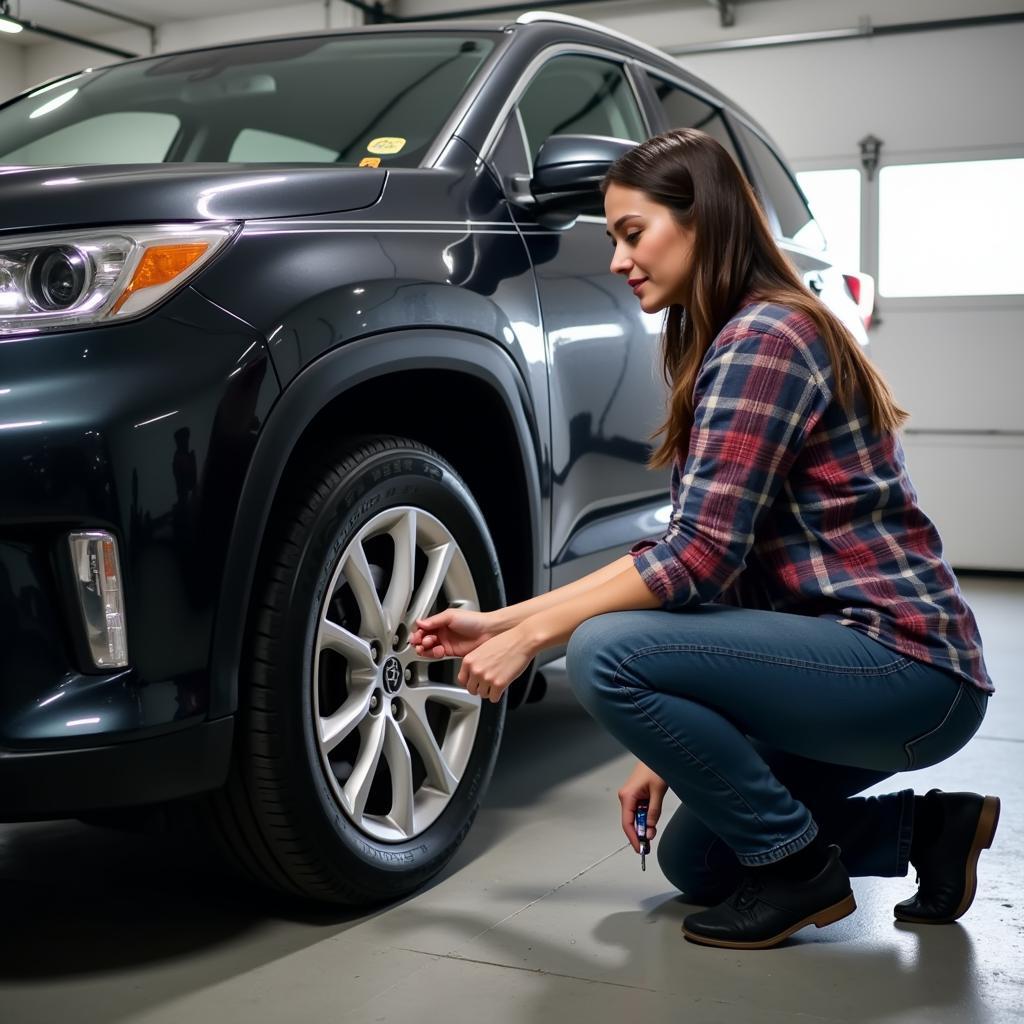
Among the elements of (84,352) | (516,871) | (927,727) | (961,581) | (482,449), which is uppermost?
(84,352)

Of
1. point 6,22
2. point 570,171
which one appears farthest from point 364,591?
point 6,22

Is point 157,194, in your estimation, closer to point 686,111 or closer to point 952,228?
point 686,111

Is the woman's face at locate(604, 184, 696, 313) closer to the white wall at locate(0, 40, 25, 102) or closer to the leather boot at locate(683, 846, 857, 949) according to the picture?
the leather boot at locate(683, 846, 857, 949)

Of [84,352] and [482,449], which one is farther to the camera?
[482,449]

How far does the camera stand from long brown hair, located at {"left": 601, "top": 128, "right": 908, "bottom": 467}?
6.72ft

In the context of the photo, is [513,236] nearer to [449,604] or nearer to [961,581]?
[449,604]

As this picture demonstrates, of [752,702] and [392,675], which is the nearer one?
[752,702]

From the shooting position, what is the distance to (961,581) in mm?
7547

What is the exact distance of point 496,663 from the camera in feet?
6.45

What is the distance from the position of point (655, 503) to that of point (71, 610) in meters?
1.66

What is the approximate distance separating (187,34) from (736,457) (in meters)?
9.78

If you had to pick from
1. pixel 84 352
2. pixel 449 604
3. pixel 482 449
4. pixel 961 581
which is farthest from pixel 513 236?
pixel 961 581

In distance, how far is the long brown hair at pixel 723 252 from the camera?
2.05 metres

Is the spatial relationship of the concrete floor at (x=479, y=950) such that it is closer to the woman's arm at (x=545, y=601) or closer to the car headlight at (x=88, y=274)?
the woman's arm at (x=545, y=601)
